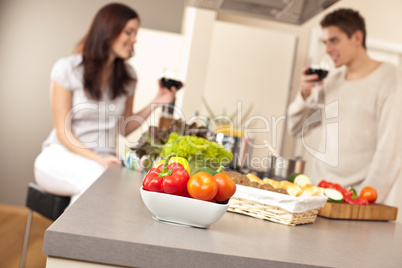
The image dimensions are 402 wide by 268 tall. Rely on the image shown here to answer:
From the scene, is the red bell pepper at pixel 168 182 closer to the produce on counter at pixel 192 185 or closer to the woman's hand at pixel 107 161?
the produce on counter at pixel 192 185

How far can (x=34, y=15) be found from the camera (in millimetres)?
5066

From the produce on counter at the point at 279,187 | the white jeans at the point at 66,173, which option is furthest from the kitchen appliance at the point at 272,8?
the produce on counter at the point at 279,187

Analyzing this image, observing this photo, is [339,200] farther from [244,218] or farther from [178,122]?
[178,122]

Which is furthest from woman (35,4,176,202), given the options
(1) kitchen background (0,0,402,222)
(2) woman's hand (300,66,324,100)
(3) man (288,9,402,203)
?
(1) kitchen background (0,0,402,222)

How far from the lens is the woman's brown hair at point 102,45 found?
8.05 ft

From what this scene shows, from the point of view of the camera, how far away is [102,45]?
2.51 m

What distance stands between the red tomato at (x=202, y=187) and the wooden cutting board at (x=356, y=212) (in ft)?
2.30

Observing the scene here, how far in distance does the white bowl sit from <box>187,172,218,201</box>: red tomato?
0.05 ft

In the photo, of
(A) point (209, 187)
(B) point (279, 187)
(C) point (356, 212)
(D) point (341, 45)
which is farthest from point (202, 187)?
(D) point (341, 45)

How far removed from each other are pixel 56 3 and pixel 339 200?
14.2 ft

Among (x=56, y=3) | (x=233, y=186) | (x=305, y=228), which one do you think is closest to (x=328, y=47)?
(x=305, y=228)

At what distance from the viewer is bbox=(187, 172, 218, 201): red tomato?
103cm

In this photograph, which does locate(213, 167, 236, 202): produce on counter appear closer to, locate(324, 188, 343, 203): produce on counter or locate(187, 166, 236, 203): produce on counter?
locate(187, 166, 236, 203): produce on counter

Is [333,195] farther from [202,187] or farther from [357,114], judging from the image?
[357,114]
